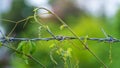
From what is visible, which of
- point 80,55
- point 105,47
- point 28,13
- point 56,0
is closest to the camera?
point 105,47

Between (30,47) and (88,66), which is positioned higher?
(30,47)

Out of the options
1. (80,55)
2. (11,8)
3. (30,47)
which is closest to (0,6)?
(11,8)

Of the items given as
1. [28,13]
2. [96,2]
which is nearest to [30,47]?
[28,13]

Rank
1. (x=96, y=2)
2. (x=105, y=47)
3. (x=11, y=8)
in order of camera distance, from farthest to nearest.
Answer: (x=96, y=2)
(x=11, y=8)
(x=105, y=47)

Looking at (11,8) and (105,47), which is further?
(11,8)

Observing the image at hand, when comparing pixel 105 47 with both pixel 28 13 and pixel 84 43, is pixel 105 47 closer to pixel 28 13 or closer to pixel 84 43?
pixel 84 43

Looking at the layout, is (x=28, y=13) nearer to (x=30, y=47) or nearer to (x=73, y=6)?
(x=73, y=6)

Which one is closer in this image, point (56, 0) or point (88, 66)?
point (88, 66)

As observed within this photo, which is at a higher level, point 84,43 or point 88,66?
point 84,43

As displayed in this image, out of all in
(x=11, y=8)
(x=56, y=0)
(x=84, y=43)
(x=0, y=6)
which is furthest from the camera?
(x=56, y=0)
